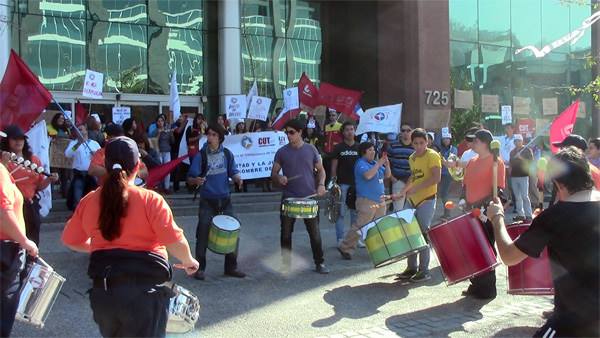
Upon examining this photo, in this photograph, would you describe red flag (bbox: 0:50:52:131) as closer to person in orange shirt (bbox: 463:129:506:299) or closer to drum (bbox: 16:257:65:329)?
drum (bbox: 16:257:65:329)

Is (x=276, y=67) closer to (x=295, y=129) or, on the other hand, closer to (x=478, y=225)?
(x=295, y=129)

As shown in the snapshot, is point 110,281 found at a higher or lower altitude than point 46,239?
higher

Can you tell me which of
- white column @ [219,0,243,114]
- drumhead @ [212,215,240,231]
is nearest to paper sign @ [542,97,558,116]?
white column @ [219,0,243,114]

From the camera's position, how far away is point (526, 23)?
24.3 meters

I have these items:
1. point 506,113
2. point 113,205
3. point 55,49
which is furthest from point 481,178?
point 55,49

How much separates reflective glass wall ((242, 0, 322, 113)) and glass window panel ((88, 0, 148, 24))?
3211 millimetres

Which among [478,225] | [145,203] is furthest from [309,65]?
[145,203]

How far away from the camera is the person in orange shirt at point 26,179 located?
634 centimetres

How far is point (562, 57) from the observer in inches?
1022

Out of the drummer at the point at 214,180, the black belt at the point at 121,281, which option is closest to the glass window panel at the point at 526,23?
the drummer at the point at 214,180

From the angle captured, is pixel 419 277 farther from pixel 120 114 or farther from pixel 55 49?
pixel 55 49

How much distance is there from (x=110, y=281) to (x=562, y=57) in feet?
84.5

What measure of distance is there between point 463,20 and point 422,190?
16317 millimetres

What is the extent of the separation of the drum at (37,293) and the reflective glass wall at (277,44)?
52.2 feet
